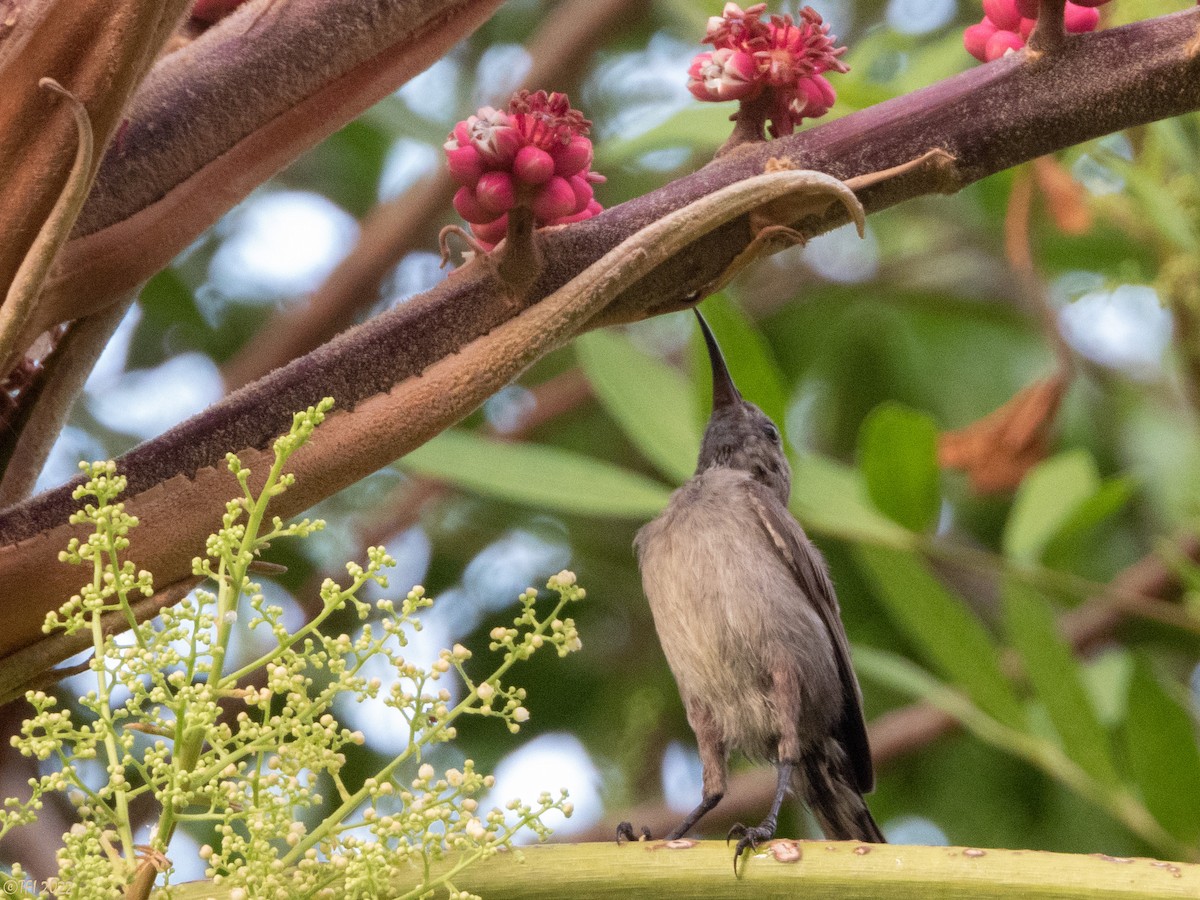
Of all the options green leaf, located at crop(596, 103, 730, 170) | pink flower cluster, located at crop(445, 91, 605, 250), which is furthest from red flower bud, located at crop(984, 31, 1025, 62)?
green leaf, located at crop(596, 103, 730, 170)

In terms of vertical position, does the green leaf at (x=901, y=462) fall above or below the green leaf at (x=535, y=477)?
below

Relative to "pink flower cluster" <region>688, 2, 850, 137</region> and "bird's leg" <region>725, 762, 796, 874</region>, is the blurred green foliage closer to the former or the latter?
"bird's leg" <region>725, 762, 796, 874</region>

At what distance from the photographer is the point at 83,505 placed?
Result: 3.47 feet

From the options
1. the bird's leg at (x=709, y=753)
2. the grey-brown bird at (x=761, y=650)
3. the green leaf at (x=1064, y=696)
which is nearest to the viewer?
the bird's leg at (x=709, y=753)

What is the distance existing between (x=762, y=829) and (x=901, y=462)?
0.86 m

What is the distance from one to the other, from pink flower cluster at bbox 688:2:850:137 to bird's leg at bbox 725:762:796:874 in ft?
1.94

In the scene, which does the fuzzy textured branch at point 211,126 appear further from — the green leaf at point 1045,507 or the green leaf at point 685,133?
the green leaf at point 1045,507

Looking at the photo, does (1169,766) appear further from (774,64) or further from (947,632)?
(774,64)

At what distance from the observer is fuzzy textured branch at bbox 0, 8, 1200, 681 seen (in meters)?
1.05

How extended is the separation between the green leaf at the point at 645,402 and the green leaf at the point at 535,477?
0.26 ft

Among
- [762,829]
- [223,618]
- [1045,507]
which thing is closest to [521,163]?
[223,618]

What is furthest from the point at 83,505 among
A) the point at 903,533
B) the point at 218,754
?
the point at 903,533

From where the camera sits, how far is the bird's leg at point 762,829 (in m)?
1.05

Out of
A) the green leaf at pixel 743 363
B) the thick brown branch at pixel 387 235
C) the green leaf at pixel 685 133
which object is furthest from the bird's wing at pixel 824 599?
the thick brown branch at pixel 387 235
